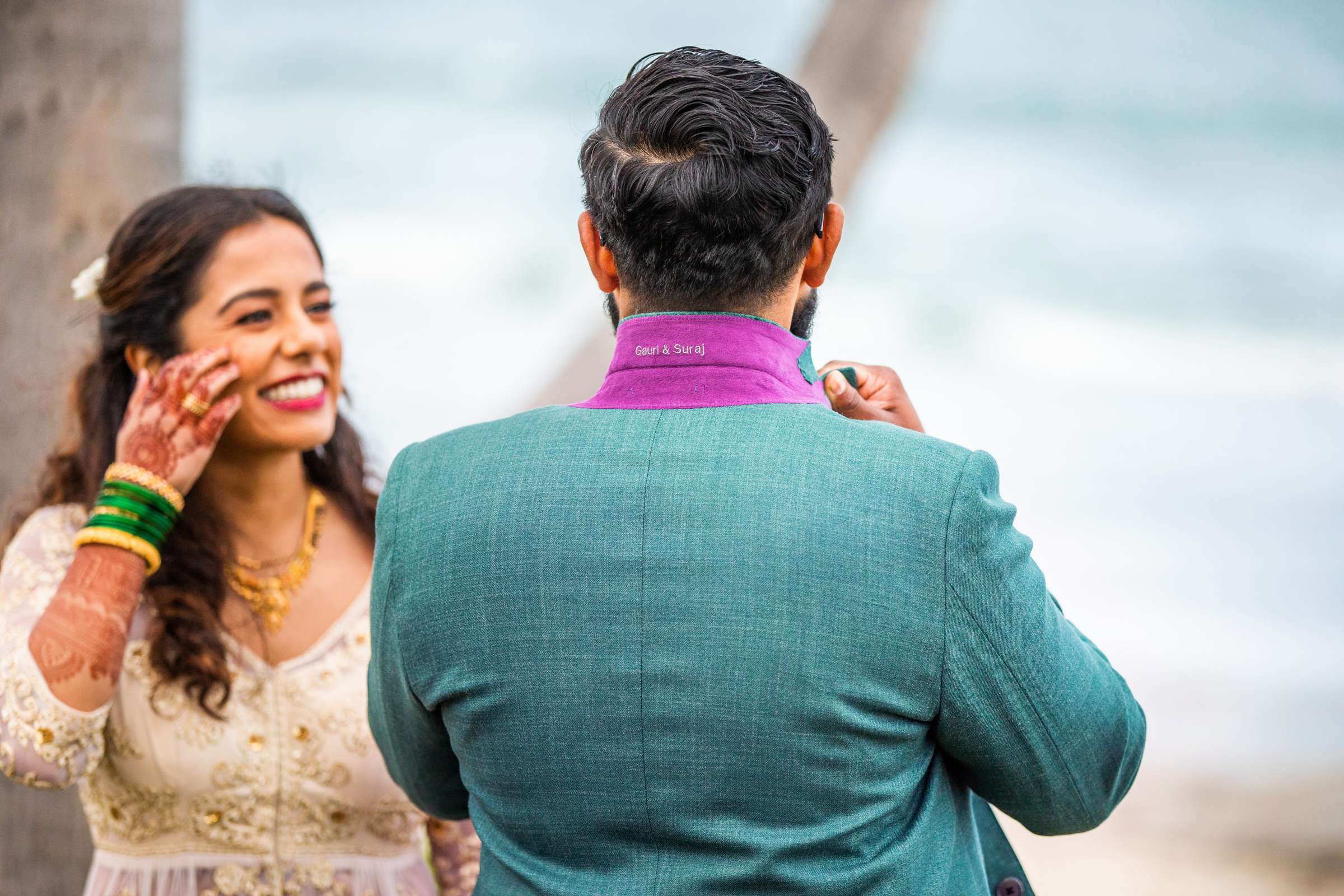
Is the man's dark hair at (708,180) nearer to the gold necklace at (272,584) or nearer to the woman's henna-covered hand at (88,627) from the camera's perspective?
the woman's henna-covered hand at (88,627)

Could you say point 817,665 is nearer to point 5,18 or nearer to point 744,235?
point 744,235

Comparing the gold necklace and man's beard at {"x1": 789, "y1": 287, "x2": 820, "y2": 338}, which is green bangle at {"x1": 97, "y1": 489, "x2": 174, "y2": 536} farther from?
man's beard at {"x1": 789, "y1": 287, "x2": 820, "y2": 338}

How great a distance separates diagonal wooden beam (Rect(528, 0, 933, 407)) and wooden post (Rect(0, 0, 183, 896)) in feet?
6.36

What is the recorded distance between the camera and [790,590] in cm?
108

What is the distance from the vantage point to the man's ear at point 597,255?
4.01 ft

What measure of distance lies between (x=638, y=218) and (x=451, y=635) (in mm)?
431

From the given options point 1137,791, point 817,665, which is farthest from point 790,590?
point 1137,791

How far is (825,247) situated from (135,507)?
1.11 metres

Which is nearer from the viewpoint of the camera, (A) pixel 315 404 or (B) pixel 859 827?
(B) pixel 859 827

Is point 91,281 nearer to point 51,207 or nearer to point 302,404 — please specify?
point 302,404

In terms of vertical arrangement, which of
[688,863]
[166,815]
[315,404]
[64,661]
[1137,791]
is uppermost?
[688,863]

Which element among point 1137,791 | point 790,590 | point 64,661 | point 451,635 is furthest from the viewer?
point 1137,791

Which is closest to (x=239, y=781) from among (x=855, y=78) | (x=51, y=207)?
(x=51, y=207)

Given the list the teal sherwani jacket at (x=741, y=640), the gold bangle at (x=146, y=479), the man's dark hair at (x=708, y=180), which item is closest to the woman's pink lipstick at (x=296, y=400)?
the gold bangle at (x=146, y=479)
